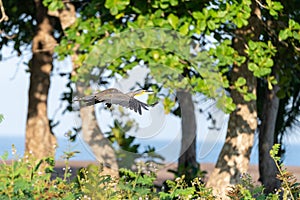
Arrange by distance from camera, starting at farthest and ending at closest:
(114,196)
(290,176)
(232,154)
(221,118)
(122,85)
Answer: (232,154)
(221,118)
(122,85)
(114,196)
(290,176)

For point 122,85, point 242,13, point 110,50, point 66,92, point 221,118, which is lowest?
point 122,85

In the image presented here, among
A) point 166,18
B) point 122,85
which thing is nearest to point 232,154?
point 166,18

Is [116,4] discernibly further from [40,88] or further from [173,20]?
[40,88]

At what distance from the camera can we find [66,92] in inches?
460

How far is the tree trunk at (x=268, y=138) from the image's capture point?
11.7m

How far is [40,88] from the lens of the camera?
1152cm

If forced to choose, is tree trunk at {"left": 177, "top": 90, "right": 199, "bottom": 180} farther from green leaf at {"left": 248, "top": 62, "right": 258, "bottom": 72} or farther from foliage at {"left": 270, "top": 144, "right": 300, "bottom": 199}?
green leaf at {"left": 248, "top": 62, "right": 258, "bottom": 72}

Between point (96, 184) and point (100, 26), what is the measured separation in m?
4.44

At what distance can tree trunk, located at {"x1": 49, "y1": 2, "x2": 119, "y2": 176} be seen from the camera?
19.8ft

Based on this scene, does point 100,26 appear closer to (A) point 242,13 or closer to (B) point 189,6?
(B) point 189,6

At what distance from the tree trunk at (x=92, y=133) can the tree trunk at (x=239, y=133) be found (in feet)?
5.11

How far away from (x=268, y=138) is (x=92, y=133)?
4.25 meters

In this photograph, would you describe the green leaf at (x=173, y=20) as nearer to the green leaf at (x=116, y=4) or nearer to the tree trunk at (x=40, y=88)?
the green leaf at (x=116, y=4)

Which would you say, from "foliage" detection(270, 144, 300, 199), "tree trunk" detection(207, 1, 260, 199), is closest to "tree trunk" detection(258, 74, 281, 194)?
"tree trunk" detection(207, 1, 260, 199)
